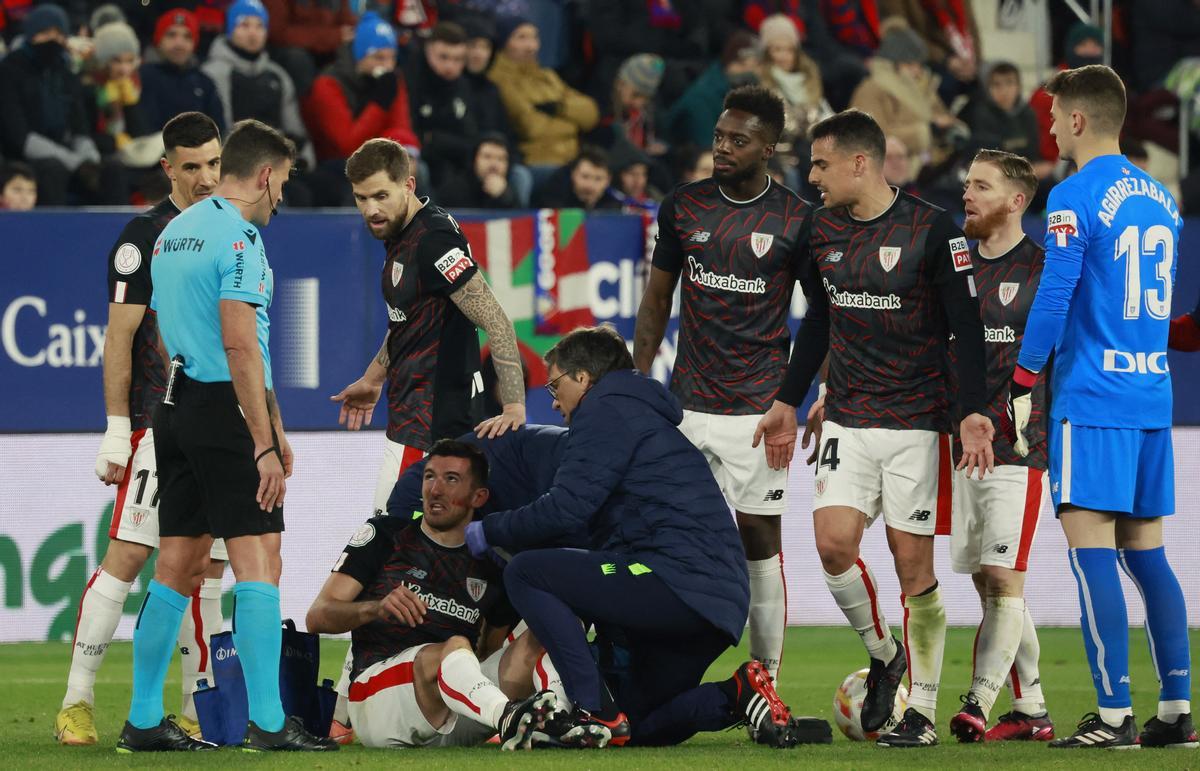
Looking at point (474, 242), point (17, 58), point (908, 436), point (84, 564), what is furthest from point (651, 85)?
point (908, 436)

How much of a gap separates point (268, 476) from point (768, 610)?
241cm

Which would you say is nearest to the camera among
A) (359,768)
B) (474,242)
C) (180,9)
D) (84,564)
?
(359,768)

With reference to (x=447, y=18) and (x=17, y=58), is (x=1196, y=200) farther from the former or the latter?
(x=17, y=58)

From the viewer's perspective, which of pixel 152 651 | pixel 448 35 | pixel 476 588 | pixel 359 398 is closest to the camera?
pixel 152 651

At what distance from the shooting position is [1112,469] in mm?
6617

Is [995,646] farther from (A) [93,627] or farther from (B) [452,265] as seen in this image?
(A) [93,627]

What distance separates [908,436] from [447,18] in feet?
28.2

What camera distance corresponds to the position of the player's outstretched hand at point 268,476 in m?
6.40

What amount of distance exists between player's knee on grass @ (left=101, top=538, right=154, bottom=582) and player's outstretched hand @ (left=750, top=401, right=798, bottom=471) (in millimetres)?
2602

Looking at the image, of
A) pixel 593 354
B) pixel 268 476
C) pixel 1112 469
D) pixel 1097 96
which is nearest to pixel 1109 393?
pixel 1112 469

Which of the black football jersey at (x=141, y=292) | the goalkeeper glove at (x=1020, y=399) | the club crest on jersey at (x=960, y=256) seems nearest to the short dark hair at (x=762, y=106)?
the club crest on jersey at (x=960, y=256)

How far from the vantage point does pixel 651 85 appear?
14750mm

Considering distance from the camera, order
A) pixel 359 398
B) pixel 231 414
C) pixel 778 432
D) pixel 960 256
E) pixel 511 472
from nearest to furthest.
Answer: pixel 231 414, pixel 960 256, pixel 511 472, pixel 778 432, pixel 359 398

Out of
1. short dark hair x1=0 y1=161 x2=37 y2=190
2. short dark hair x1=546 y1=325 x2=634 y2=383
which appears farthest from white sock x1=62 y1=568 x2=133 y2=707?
short dark hair x1=0 y1=161 x2=37 y2=190
